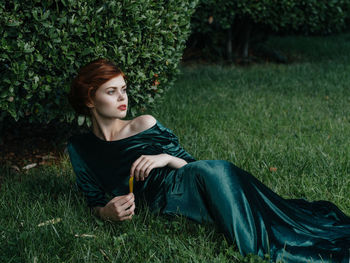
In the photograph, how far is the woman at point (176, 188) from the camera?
2.29 m

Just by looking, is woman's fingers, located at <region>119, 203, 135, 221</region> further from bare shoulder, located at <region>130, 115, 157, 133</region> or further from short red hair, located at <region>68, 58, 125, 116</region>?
short red hair, located at <region>68, 58, 125, 116</region>

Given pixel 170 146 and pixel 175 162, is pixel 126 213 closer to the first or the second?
pixel 175 162

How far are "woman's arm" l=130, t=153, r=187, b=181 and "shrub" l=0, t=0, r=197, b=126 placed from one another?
1325mm

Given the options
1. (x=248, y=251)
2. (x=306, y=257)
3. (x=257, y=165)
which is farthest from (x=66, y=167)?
(x=306, y=257)

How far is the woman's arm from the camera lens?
244 cm

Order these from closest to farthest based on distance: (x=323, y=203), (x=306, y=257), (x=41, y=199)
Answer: (x=306, y=257) < (x=323, y=203) < (x=41, y=199)

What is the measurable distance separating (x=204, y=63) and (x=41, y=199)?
274 inches

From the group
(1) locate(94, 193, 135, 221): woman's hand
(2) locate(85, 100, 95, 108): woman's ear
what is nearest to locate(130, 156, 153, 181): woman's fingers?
(1) locate(94, 193, 135, 221): woman's hand

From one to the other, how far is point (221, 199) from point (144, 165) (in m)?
0.49

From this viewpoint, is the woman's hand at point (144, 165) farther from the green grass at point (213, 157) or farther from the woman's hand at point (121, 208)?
the green grass at point (213, 157)

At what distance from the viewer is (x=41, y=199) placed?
3.12 meters

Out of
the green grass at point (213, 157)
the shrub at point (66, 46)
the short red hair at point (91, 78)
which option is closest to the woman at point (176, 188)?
the short red hair at point (91, 78)

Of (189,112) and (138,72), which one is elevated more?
(138,72)

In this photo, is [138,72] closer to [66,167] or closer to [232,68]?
[66,167]
